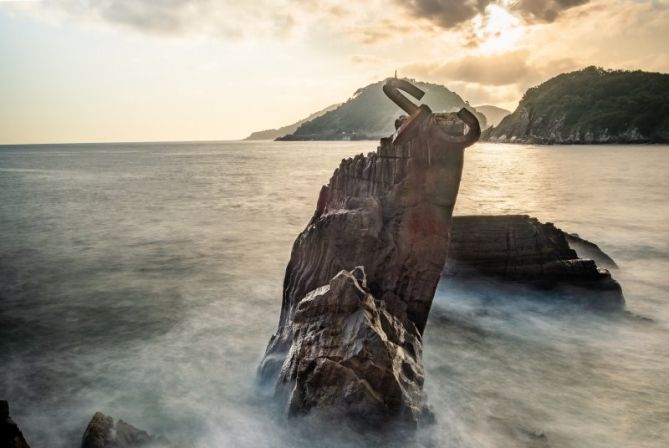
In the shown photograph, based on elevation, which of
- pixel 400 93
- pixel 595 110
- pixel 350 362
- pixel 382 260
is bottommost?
pixel 350 362

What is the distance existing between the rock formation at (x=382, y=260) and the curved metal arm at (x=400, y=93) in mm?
133

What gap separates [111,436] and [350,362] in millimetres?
2926

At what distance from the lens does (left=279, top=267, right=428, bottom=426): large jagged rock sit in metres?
5.34

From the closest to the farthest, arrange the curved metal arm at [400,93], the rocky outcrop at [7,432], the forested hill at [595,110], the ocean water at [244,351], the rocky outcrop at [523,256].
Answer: the rocky outcrop at [7,432], the ocean water at [244,351], the curved metal arm at [400,93], the rocky outcrop at [523,256], the forested hill at [595,110]

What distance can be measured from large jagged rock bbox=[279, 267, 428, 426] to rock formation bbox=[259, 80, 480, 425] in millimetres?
17

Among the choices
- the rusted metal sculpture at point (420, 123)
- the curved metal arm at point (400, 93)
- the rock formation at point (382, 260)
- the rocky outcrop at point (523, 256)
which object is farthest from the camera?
the rocky outcrop at point (523, 256)

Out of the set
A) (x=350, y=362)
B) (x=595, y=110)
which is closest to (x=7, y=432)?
(x=350, y=362)

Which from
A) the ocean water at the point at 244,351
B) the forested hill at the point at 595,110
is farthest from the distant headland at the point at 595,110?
the ocean water at the point at 244,351

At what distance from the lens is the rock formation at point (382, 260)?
5734 mm

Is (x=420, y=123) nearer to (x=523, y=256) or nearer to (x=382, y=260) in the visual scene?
(x=382, y=260)

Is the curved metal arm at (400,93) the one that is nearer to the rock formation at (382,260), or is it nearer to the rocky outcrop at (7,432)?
the rock formation at (382,260)

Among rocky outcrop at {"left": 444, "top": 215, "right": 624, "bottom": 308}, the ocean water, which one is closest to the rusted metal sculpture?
the ocean water

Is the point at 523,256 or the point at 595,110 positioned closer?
the point at 523,256

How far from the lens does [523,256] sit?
1123 cm
